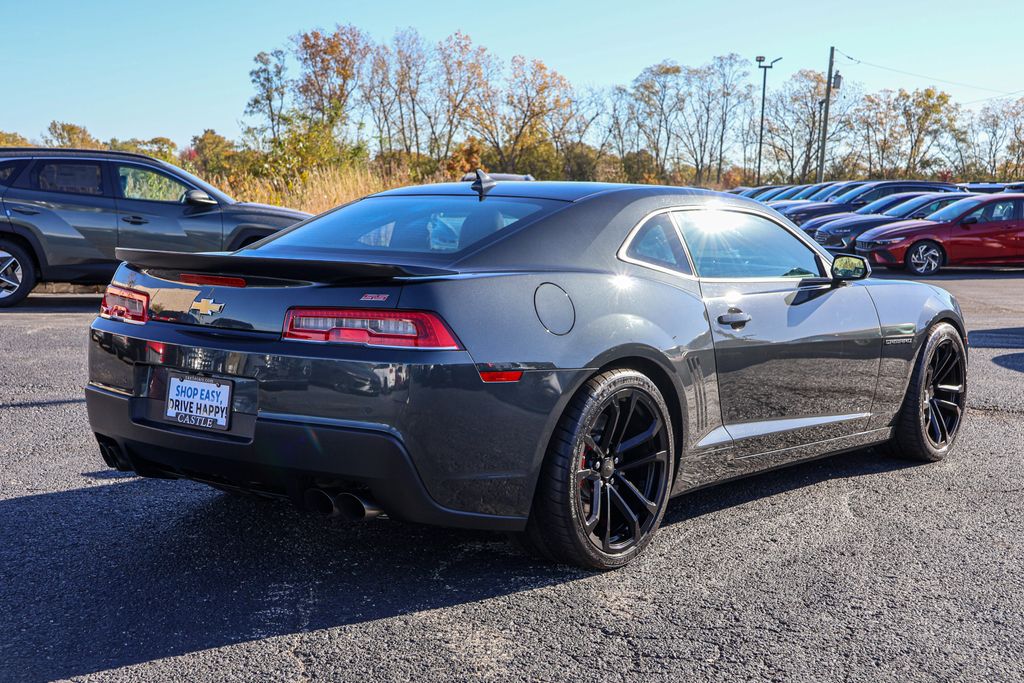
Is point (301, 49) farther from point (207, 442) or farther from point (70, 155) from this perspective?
point (207, 442)

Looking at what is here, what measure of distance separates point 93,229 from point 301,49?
42118 mm

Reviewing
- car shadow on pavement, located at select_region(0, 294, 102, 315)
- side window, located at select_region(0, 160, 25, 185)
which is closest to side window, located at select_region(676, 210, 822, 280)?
car shadow on pavement, located at select_region(0, 294, 102, 315)

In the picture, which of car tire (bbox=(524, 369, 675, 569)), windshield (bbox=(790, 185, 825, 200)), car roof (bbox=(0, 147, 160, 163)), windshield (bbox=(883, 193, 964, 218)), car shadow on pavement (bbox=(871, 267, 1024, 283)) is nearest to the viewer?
car tire (bbox=(524, 369, 675, 569))

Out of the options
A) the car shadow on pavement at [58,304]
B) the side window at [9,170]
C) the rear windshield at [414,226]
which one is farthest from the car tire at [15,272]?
the rear windshield at [414,226]

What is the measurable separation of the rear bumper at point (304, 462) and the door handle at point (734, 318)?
1296 millimetres

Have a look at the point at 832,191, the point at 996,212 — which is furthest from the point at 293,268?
the point at 832,191

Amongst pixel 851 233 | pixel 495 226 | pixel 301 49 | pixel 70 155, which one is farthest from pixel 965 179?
pixel 495 226

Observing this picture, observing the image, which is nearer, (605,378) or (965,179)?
(605,378)

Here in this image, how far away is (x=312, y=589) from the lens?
3.58m

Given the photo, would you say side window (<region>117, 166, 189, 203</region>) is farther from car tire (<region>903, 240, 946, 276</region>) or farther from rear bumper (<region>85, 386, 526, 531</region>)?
car tire (<region>903, 240, 946, 276</region>)

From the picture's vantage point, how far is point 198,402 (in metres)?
3.50

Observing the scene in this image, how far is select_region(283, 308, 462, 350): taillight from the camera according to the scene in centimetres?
331

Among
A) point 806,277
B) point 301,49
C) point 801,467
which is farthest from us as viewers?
point 301,49

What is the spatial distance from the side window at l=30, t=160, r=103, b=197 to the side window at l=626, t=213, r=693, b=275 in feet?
29.6
